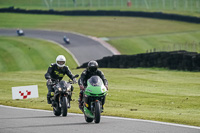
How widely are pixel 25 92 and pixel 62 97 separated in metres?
6.42

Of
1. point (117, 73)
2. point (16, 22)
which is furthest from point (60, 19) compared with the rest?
point (117, 73)

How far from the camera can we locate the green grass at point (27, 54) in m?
46.0

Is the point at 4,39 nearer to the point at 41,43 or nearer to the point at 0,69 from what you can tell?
the point at 41,43

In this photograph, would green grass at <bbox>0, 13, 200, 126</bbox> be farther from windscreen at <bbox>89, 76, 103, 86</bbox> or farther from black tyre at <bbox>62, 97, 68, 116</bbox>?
windscreen at <bbox>89, 76, 103, 86</bbox>

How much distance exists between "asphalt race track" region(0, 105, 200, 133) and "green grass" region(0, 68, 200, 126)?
2.82ft

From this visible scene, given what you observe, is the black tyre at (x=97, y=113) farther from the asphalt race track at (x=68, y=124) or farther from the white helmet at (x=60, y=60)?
the white helmet at (x=60, y=60)

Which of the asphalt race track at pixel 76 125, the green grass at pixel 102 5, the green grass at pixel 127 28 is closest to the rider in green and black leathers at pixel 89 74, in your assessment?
the asphalt race track at pixel 76 125

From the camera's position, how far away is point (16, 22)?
265ft

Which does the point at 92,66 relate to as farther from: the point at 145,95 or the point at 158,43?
the point at 158,43

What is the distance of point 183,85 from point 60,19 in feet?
191

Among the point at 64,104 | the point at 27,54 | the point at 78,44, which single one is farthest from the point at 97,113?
the point at 78,44

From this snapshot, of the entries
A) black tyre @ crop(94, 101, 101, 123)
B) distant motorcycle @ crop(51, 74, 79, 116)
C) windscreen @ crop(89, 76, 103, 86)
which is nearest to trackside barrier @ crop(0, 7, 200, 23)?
distant motorcycle @ crop(51, 74, 79, 116)

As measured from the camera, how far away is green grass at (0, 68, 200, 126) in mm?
15641

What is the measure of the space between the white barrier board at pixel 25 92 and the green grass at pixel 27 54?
23257mm
